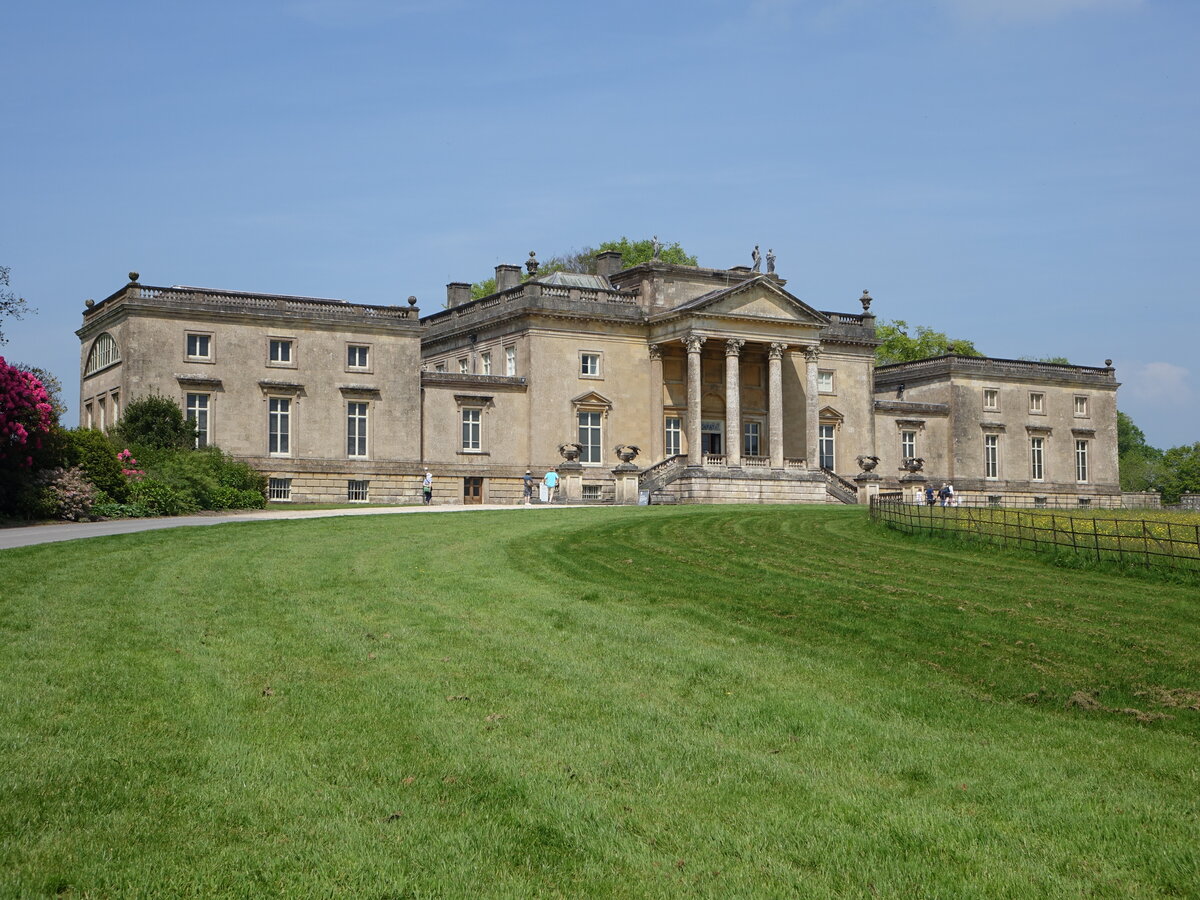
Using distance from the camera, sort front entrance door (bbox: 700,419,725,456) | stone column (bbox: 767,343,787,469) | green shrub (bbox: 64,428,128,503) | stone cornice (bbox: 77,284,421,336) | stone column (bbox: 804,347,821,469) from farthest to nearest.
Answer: front entrance door (bbox: 700,419,725,456)
stone column (bbox: 804,347,821,469)
stone column (bbox: 767,343,787,469)
stone cornice (bbox: 77,284,421,336)
green shrub (bbox: 64,428,128,503)

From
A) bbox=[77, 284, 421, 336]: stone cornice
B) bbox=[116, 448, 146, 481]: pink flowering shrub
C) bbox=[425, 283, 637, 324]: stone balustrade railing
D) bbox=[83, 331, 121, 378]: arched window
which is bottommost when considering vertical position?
bbox=[116, 448, 146, 481]: pink flowering shrub

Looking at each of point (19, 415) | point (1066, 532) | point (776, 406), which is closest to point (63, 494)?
point (19, 415)

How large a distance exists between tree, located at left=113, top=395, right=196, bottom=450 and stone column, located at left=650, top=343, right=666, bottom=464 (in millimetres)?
22887

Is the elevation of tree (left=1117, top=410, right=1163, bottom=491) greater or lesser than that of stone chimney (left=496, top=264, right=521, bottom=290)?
lesser

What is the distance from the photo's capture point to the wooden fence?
73.3ft

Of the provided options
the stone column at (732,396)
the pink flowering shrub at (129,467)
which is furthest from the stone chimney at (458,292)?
the pink flowering shrub at (129,467)

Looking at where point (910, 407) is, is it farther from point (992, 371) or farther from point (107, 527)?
point (107, 527)

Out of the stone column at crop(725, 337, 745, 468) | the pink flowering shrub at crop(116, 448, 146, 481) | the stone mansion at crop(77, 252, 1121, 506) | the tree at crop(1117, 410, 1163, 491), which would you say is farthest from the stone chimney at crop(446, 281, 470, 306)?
the tree at crop(1117, 410, 1163, 491)

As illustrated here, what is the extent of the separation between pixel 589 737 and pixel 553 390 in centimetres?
5016

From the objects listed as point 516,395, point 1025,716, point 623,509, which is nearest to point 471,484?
point 516,395

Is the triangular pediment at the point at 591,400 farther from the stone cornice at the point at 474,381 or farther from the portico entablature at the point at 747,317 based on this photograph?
the portico entablature at the point at 747,317

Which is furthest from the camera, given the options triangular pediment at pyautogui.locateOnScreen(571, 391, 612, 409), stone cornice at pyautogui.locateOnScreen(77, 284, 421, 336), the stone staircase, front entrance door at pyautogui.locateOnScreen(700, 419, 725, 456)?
front entrance door at pyautogui.locateOnScreen(700, 419, 725, 456)

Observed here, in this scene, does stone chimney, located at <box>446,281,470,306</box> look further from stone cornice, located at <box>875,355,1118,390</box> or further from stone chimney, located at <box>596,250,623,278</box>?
stone cornice, located at <box>875,355,1118,390</box>

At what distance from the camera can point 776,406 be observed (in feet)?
201
